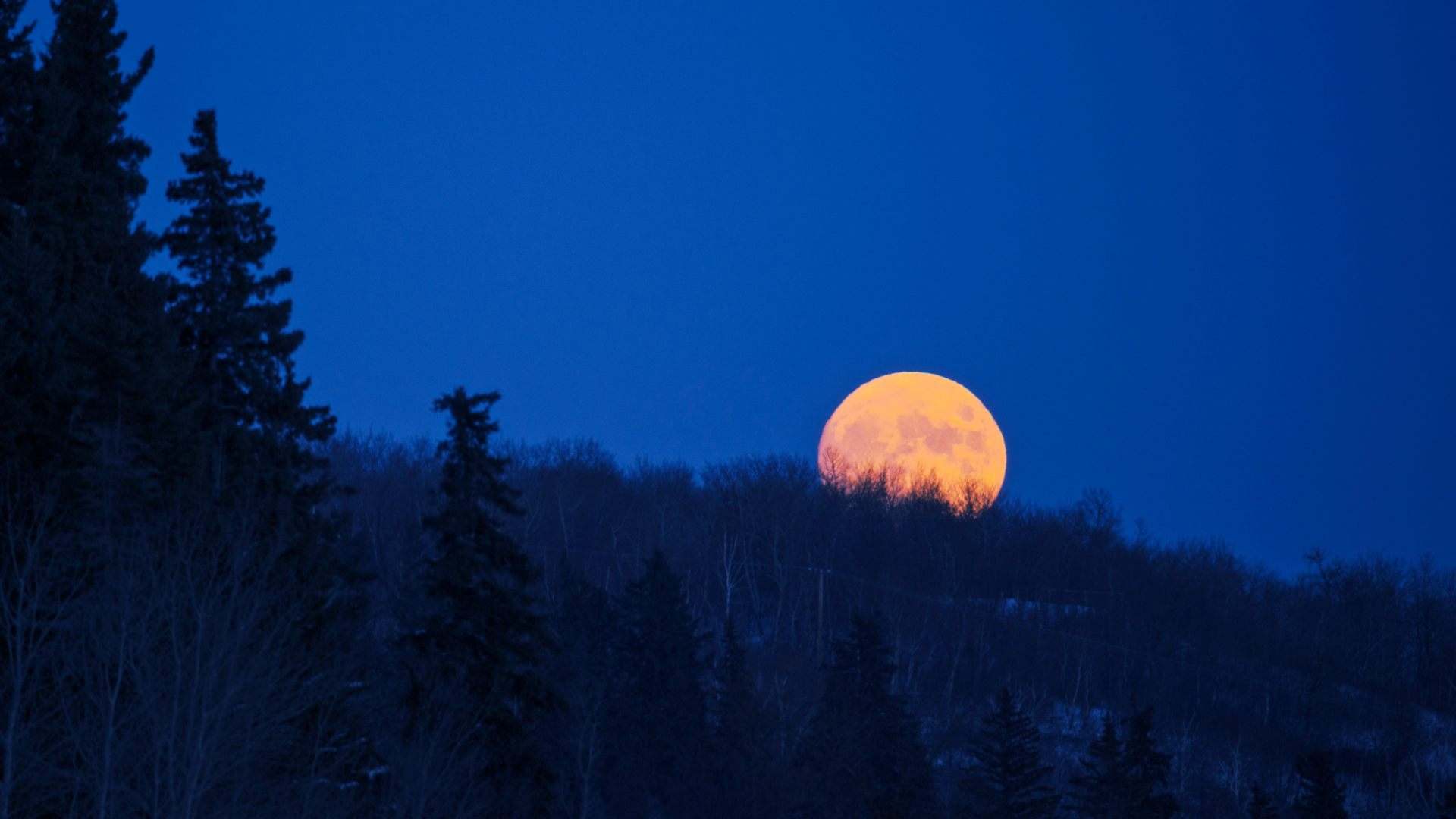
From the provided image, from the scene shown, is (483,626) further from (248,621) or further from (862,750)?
(862,750)

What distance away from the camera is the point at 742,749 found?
147ft

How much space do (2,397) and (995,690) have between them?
73.8 meters

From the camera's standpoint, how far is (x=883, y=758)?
43.8 meters

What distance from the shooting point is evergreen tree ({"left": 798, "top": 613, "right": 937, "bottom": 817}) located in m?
42.5

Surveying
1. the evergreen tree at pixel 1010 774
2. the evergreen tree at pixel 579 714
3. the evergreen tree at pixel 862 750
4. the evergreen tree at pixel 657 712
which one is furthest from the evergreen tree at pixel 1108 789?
the evergreen tree at pixel 579 714

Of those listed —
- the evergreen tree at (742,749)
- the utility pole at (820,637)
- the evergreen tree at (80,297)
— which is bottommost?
the evergreen tree at (742,749)

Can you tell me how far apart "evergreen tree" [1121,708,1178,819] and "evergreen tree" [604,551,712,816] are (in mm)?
12800

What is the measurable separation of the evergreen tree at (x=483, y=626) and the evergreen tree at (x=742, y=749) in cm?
1807

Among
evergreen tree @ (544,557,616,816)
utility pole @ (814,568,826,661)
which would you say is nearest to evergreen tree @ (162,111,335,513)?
evergreen tree @ (544,557,616,816)

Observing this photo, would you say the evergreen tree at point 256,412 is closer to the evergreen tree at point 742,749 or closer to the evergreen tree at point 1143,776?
the evergreen tree at point 742,749

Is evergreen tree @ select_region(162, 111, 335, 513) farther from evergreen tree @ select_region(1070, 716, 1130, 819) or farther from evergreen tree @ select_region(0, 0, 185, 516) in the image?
evergreen tree @ select_region(1070, 716, 1130, 819)

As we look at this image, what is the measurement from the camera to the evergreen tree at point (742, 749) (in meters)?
42.2

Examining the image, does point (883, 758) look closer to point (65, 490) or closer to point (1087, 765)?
point (1087, 765)

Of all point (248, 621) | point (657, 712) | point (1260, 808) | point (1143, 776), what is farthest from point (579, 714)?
point (1260, 808)
